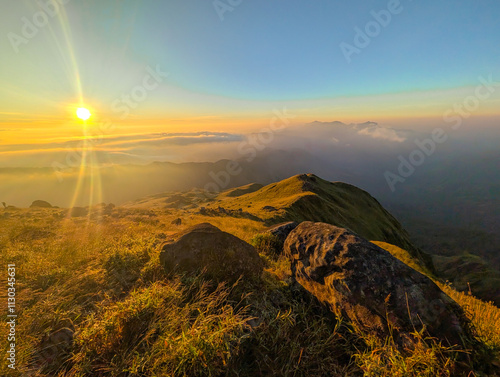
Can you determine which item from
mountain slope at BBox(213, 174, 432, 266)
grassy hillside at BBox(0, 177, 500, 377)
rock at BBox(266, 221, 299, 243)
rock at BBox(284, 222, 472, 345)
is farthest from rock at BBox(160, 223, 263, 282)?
mountain slope at BBox(213, 174, 432, 266)

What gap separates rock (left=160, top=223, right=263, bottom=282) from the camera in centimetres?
659

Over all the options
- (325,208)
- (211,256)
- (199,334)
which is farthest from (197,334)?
(325,208)

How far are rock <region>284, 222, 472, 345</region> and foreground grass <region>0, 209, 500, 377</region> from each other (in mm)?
314

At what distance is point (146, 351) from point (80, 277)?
4513 mm

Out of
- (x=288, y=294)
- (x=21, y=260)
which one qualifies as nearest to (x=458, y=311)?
(x=288, y=294)

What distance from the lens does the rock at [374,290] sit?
4375 millimetres

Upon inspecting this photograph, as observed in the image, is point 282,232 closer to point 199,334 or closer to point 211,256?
point 211,256

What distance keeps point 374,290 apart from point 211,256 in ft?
14.8

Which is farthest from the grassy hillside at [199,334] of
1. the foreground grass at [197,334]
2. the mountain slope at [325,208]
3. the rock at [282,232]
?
the mountain slope at [325,208]

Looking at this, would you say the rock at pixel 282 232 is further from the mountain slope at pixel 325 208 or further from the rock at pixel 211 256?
the mountain slope at pixel 325 208

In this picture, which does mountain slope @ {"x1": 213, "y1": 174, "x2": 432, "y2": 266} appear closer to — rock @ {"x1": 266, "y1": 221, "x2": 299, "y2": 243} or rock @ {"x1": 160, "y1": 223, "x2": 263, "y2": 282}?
rock @ {"x1": 266, "y1": 221, "x2": 299, "y2": 243}

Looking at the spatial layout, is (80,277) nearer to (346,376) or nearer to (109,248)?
(109,248)

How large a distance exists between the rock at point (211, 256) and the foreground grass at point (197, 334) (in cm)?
41

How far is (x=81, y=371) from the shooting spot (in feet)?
12.8
